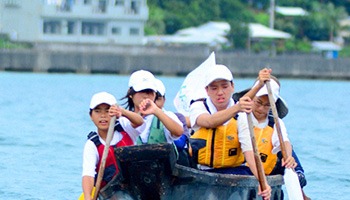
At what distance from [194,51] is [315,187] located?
37397 mm

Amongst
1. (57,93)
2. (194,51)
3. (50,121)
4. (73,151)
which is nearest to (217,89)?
(73,151)

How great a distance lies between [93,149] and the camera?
6551mm

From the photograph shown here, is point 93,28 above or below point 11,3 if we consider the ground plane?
below

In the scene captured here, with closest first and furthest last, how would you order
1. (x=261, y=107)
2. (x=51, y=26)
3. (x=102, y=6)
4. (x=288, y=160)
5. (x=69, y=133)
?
(x=288, y=160) → (x=261, y=107) → (x=69, y=133) → (x=51, y=26) → (x=102, y=6)

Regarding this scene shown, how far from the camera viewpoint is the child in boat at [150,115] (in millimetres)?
6312

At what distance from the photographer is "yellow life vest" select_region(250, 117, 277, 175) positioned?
704cm

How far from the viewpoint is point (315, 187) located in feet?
38.5

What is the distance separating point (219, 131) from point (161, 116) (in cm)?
54

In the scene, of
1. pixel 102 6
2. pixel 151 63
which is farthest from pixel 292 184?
pixel 102 6

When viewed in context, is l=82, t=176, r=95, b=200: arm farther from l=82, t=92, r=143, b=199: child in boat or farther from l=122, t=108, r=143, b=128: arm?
l=122, t=108, r=143, b=128: arm

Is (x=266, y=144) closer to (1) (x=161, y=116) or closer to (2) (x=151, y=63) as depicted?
(1) (x=161, y=116)

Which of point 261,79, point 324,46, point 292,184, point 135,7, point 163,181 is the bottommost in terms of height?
point 324,46

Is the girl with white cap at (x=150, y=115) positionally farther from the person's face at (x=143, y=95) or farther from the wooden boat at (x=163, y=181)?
the wooden boat at (x=163, y=181)

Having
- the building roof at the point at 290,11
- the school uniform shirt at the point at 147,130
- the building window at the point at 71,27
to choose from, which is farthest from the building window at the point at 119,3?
the school uniform shirt at the point at 147,130
